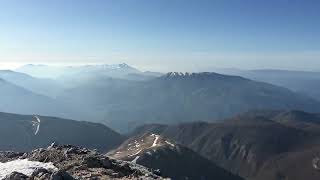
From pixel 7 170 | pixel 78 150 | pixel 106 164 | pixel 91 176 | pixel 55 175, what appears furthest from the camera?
pixel 78 150

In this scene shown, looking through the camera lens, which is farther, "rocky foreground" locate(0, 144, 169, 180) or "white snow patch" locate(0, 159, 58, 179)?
"white snow patch" locate(0, 159, 58, 179)

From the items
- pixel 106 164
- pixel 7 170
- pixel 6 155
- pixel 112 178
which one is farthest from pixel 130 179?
pixel 6 155

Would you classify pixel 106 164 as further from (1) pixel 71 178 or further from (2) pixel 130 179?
(1) pixel 71 178

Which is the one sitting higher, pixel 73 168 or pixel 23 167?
pixel 23 167

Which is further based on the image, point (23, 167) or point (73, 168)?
point (73, 168)

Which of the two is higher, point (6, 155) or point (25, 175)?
point (25, 175)

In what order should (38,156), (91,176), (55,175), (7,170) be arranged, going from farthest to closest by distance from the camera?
(38,156) < (7,170) < (91,176) < (55,175)

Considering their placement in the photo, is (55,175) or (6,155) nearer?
(55,175)

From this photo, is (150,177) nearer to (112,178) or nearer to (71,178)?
(112,178)

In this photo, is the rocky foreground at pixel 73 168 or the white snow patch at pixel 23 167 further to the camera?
the white snow patch at pixel 23 167
